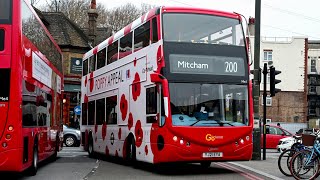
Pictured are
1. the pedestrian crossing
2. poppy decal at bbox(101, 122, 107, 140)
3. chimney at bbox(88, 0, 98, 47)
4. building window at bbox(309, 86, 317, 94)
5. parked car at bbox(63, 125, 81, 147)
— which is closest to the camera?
poppy decal at bbox(101, 122, 107, 140)

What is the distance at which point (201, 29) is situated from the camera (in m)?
13.7

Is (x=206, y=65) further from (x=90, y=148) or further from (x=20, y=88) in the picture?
(x=90, y=148)

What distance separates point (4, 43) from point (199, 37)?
5067 mm

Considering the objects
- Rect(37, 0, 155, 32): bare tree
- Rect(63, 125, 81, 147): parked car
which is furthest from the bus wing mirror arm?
Rect(37, 0, 155, 32): bare tree

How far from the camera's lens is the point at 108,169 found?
1551 cm

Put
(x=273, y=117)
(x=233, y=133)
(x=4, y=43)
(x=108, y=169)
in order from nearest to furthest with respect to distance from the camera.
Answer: (x=4, y=43)
(x=233, y=133)
(x=108, y=169)
(x=273, y=117)

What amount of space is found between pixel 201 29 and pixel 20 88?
16.8 feet

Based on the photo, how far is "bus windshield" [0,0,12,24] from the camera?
10824 mm

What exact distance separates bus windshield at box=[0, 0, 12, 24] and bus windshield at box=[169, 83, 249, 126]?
4239 millimetres

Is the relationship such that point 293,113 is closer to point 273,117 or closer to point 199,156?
point 273,117

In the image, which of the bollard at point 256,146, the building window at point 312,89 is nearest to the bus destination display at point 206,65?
the bollard at point 256,146

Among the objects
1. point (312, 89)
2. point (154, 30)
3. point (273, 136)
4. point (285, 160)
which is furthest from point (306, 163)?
point (312, 89)

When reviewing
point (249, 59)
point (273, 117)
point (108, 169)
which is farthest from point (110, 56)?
point (273, 117)

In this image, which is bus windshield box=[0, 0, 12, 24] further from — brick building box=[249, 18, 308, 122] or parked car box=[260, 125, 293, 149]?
brick building box=[249, 18, 308, 122]
